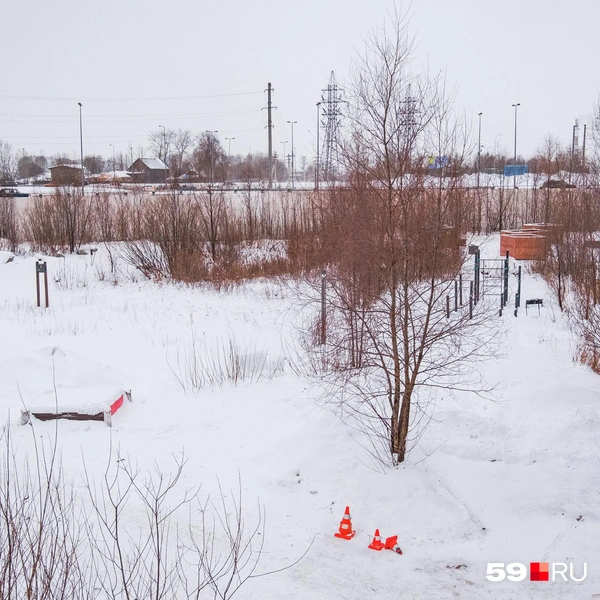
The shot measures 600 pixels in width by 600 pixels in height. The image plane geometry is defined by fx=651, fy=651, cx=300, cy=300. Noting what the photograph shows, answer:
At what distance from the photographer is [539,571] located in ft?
15.6

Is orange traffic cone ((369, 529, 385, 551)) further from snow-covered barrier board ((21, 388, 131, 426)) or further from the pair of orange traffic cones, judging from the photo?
snow-covered barrier board ((21, 388, 131, 426))

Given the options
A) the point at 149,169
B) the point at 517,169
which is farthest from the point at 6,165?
Answer: the point at 517,169

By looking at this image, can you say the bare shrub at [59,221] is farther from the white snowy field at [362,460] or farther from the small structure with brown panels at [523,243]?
the small structure with brown panels at [523,243]

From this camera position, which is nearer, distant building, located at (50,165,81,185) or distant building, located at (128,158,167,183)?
distant building, located at (50,165,81,185)

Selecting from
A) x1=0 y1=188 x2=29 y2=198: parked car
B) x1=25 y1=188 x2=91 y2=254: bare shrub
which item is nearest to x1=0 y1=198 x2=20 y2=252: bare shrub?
x1=25 y1=188 x2=91 y2=254: bare shrub

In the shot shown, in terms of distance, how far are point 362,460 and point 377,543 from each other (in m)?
1.31

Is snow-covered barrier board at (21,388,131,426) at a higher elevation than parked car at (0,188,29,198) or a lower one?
lower

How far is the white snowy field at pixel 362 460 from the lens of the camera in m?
4.76

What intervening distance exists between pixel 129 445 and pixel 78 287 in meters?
11.4

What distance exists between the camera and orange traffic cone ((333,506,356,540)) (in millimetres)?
5086

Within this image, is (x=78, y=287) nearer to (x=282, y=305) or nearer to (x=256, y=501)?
(x=282, y=305)

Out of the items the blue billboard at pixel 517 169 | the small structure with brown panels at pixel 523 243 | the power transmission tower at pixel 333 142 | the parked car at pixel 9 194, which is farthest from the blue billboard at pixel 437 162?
the blue billboard at pixel 517 169

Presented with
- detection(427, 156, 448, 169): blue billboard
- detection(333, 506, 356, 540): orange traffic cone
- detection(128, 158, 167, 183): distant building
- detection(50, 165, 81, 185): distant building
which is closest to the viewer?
detection(333, 506, 356, 540): orange traffic cone
